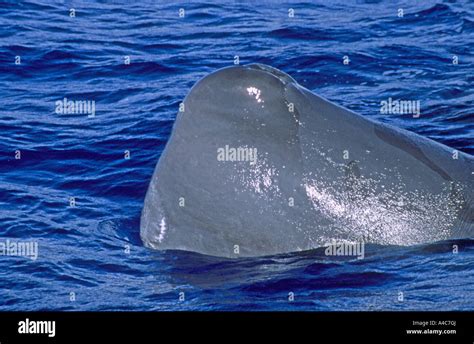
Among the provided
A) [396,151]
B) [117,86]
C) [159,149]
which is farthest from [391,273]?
[117,86]

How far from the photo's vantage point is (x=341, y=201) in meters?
9.63

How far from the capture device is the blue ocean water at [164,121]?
9.42 meters

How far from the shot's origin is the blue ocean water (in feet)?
30.9

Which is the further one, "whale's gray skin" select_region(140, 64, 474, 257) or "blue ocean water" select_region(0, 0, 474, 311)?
"whale's gray skin" select_region(140, 64, 474, 257)

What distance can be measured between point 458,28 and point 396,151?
454 inches

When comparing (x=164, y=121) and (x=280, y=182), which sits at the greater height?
(x=164, y=121)

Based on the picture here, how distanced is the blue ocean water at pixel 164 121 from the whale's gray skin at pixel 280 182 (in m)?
0.20

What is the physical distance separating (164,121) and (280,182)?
247 inches

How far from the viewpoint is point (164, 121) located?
15.7 meters

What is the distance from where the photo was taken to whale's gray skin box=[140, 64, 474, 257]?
9.62m

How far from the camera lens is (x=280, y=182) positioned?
31.7ft

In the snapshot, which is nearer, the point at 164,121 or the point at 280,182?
the point at 280,182

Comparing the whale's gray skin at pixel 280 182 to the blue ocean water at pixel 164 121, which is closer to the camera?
the blue ocean water at pixel 164 121

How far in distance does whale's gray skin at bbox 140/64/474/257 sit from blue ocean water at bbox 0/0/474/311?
0.20 meters
